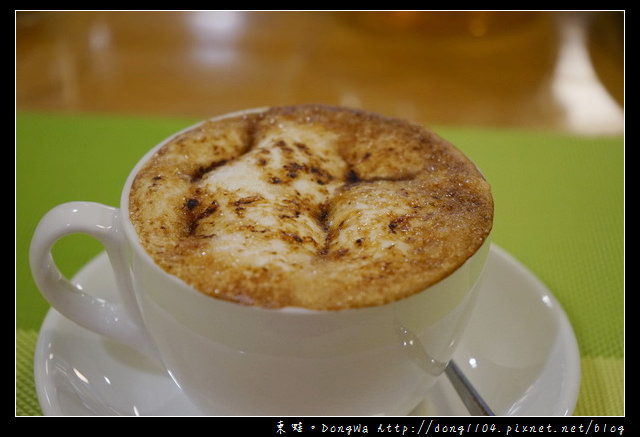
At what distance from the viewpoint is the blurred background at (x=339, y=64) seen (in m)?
1.71

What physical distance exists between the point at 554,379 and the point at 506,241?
381 mm

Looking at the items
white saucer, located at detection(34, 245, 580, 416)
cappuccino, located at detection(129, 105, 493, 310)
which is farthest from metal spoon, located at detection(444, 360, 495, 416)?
cappuccino, located at detection(129, 105, 493, 310)

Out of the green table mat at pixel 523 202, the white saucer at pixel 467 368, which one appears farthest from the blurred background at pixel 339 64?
the white saucer at pixel 467 368

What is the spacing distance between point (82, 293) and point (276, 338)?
327 millimetres

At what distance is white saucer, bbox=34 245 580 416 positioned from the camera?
2.58ft

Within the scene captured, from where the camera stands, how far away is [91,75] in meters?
1.82

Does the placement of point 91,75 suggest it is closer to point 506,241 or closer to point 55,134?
point 55,134

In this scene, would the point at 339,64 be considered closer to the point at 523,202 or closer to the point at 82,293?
the point at 523,202

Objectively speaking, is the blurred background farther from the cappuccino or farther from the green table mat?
the cappuccino

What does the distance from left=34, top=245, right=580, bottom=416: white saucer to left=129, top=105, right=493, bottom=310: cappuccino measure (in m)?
0.24

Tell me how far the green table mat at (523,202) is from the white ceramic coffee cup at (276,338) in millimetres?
219

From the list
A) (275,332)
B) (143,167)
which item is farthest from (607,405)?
(143,167)

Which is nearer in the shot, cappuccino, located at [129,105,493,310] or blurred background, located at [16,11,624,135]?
cappuccino, located at [129,105,493,310]

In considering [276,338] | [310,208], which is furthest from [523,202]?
[276,338]
